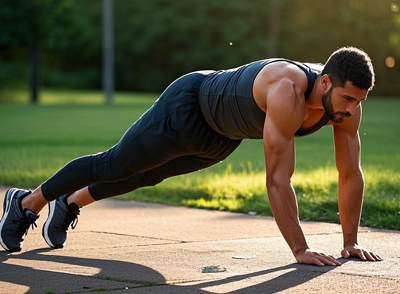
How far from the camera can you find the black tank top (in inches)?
169

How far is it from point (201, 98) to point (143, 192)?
3534 mm

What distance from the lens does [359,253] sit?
4367 mm

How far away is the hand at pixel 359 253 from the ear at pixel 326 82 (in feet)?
3.27

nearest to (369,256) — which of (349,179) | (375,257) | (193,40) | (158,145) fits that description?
(375,257)

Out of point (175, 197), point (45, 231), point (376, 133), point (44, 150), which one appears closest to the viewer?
point (45, 231)

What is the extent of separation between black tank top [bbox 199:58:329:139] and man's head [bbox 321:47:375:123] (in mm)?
135

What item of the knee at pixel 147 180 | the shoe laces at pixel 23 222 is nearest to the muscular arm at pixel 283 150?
the knee at pixel 147 180

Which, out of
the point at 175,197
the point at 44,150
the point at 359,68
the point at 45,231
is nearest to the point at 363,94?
the point at 359,68

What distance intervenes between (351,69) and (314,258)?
1046 mm

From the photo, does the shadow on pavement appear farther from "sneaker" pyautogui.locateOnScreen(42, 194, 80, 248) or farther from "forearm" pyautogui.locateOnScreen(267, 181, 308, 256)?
"sneaker" pyautogui.locateOnScreen(42, 194, 80, 248)

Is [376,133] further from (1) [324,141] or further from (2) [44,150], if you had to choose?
(2) [44,150]

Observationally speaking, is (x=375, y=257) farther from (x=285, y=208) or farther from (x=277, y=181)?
(x=277, y=181)

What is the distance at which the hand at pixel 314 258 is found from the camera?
13.6 ft

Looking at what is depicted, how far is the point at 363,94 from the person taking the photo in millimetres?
4008
